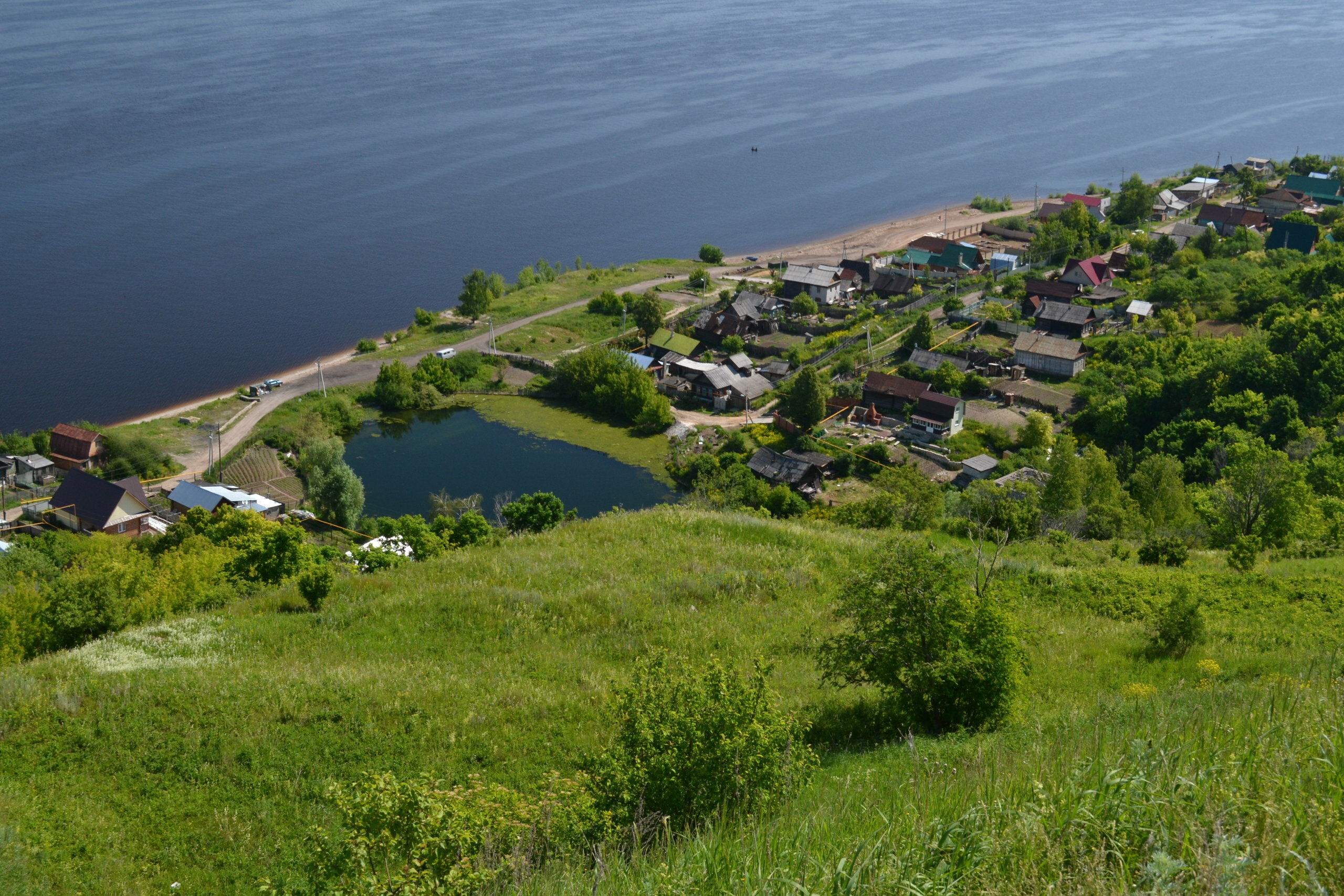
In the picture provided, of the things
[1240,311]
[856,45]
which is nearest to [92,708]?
[1240,311]

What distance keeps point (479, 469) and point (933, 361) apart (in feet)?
64.4

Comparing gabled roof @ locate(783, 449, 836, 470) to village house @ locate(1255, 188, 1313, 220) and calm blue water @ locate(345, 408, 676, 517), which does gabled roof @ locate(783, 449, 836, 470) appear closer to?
calm blue water @ locate(345, 408, 676, 517)

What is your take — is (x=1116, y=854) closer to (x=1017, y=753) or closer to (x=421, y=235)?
(x=1017, y=753)

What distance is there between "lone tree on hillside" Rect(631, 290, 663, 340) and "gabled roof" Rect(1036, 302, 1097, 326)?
17.7 metres

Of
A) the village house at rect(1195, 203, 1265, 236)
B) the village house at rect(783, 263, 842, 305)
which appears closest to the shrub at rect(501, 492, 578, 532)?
the village house at rect(783, 263, 842, 305)

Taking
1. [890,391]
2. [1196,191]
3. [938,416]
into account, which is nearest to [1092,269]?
[890,391]

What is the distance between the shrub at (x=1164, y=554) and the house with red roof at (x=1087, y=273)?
Result: 34.8 meters

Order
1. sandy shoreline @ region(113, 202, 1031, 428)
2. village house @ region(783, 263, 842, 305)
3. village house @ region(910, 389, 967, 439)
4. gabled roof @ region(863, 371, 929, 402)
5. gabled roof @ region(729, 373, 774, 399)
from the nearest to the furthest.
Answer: village house @ region(910, 389, 967, 439)
gabled roof @ region(863, 371, 929, 402)
gabled roof @ region(729, 373, 774, 399)
village house @ region(783, 263, 842, 305)
sandy shoreline @ region(113, 202, 1031, 428)

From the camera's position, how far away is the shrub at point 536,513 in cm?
2748

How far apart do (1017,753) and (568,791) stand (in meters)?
3.59

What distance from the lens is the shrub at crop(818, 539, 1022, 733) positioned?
36.2 ft

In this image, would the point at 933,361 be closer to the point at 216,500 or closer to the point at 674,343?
the point at 674,343

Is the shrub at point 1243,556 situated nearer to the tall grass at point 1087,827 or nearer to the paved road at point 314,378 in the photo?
the tall grass at point 1087,827

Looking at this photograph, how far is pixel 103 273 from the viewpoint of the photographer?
59.5 metres
